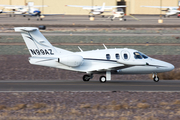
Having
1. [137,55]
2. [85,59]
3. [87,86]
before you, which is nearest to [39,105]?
[87,86]

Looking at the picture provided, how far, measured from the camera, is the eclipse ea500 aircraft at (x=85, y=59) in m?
22.2

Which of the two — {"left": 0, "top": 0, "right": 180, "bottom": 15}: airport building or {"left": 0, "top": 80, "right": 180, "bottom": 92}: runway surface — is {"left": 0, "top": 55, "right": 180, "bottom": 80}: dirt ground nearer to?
{"left": 0, "top": 80, "right": 180, "bottom": 92}: runway surface

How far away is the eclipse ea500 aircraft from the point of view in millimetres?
22188

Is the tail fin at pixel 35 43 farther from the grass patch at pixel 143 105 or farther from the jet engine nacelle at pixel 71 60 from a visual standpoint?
the grass patch at pixel 143 105

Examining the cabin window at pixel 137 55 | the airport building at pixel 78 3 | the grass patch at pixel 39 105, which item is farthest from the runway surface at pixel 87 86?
the airport building at pixel 78 3

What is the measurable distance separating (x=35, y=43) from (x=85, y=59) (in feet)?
11.1

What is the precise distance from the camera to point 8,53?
40438 mm

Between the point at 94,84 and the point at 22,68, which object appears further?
the point at 22,68

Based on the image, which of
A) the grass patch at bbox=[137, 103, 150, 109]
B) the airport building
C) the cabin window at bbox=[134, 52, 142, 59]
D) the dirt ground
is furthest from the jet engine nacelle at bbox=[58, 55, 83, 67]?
the airport building

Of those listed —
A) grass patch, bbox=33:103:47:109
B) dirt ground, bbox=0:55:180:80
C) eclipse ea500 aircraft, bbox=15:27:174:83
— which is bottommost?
dirt ground, bbox=0:55:180:80

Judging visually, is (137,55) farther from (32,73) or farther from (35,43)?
(32,73)

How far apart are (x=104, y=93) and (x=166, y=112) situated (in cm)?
499

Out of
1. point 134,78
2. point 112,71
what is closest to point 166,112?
point 112,71

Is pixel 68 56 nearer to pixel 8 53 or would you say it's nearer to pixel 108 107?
pixel 108 107
